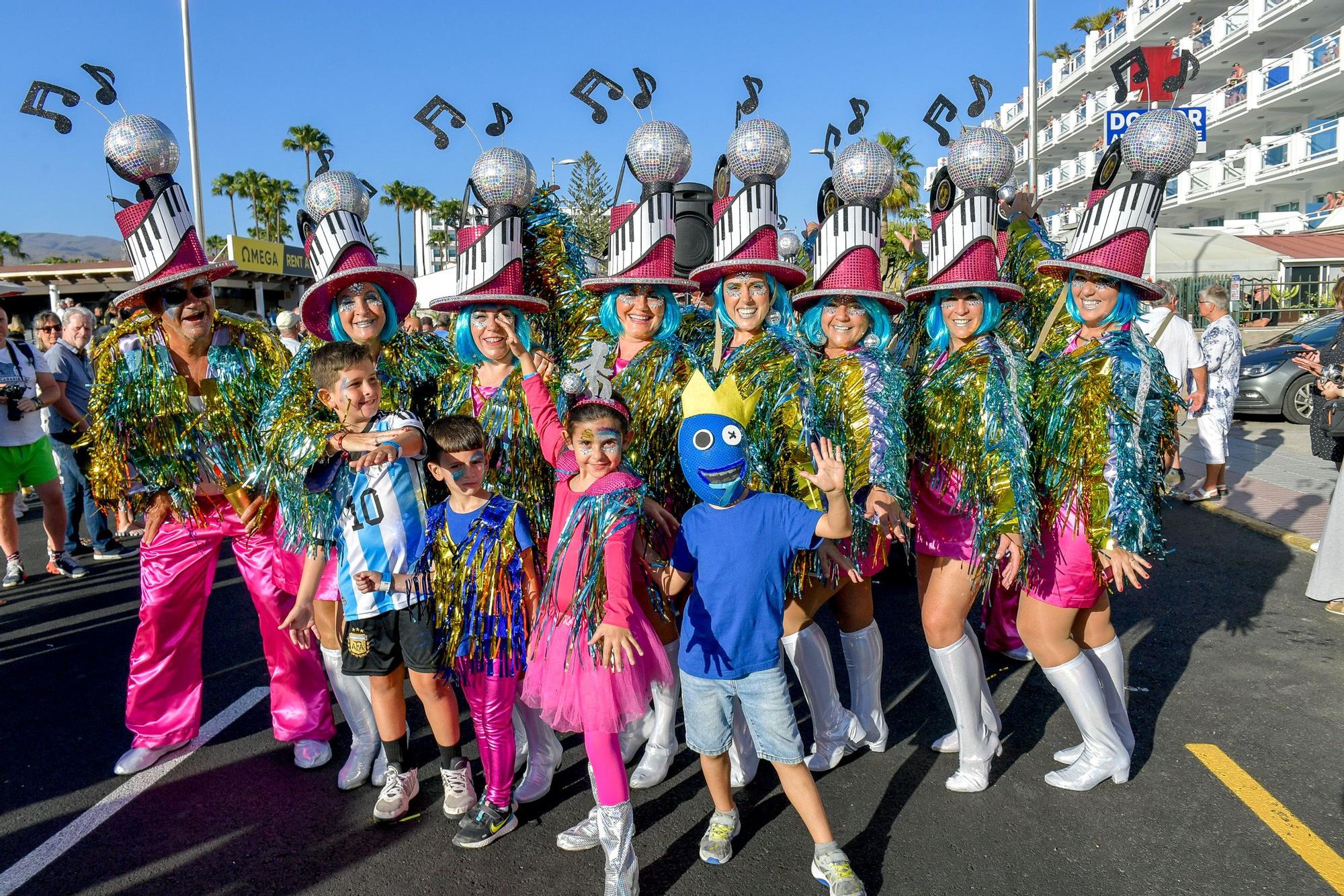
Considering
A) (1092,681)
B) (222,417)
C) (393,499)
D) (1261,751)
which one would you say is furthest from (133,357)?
(1261,751)

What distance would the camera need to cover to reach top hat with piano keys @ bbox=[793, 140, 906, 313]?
330 centimetres

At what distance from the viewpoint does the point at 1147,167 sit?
3082mm

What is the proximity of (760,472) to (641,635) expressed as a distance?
64 cm

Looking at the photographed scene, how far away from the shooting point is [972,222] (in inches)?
129

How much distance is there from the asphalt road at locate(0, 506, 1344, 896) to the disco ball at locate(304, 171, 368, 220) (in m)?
2.18

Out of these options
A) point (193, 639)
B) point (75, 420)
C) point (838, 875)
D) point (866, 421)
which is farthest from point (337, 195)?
point (75, 420)

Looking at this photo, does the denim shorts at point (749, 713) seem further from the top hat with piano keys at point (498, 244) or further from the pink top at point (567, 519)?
the top hat with piano keys at point (498, 244)

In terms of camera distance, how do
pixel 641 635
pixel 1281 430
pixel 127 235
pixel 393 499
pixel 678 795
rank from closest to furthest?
pixel 641 635, pixel 393 499, pixel 678 795, pixel 127 235, pixel 1281 430

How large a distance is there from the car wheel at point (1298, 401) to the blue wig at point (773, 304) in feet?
35.8

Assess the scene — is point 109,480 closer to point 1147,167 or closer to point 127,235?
point 127,235

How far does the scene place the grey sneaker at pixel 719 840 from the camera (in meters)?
2.76

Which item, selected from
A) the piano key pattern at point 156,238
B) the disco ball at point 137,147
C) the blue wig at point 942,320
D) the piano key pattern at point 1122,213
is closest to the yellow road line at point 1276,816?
the blue wig at point 942,320

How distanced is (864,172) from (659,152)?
0.76m

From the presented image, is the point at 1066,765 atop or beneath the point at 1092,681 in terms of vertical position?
beneath
